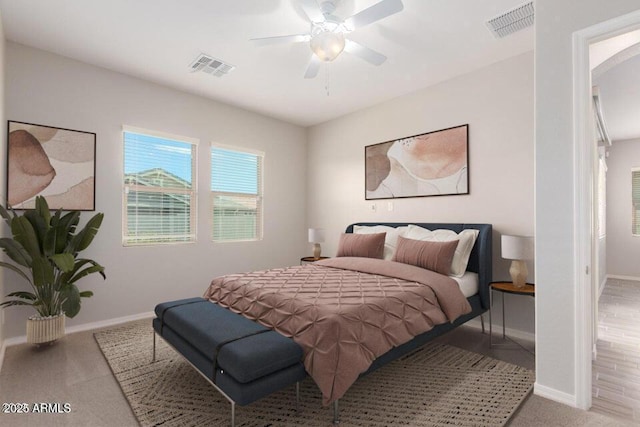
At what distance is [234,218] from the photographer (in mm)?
4809

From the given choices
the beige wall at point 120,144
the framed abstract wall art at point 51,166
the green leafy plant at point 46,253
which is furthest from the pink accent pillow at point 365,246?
the framed abstract wall art at point 51,166

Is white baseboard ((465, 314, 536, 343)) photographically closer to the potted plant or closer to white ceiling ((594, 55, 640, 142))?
white ceiling ((594, 55, 640, 142))

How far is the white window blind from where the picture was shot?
6.28 meters

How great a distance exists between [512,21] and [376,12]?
1.36m

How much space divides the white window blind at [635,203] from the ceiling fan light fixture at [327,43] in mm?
7070

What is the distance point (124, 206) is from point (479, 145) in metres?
4.13

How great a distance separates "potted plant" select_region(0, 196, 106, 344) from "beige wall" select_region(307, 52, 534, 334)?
11.4 ft

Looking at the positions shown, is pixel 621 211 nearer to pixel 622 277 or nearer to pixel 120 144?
pixel 622 277

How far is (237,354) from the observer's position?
1739mm

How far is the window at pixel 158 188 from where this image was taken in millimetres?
3848

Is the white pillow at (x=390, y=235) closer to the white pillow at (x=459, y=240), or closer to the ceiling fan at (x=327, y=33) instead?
the white pillow at (x=459, y=240)

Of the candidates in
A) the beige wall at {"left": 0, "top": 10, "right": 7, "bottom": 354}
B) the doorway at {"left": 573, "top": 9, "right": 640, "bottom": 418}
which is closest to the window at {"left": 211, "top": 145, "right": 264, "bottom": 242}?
the beige wall at {"left": 0, "top": 10, "right": 7, "bottom": 354}

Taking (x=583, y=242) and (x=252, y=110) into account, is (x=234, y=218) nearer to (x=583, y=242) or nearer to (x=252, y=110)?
(x=252, y=110)

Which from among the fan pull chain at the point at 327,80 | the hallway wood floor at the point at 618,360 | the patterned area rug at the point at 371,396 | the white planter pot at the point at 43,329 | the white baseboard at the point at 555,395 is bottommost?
the hallway wood floor at the point at 618,360
